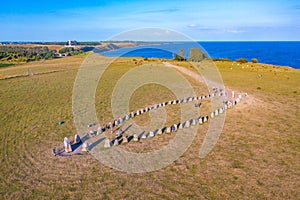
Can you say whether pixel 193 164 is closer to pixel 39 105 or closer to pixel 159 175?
pixel 159 175

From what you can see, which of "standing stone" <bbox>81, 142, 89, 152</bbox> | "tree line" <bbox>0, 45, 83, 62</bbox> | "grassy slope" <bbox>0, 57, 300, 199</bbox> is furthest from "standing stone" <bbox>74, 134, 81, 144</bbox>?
"tree line" <bbox>0, 45, 83, 62</bbox>

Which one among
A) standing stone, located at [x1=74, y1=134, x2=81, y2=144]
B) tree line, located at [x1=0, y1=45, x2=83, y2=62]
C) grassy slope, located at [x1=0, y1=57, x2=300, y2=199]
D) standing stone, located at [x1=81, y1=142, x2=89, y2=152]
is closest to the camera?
grassy slope, located at [x1=0, y1=57, x2=300, y2=199]

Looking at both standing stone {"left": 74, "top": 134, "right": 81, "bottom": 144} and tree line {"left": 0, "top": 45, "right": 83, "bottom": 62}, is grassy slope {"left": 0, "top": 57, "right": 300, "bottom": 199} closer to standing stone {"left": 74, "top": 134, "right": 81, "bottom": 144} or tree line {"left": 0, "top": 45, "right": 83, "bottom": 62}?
standing stone {"left": 74, "top": 134, "right": 81, "bottom": 144}

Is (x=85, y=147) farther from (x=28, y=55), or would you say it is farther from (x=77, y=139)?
(x=28, y=55)

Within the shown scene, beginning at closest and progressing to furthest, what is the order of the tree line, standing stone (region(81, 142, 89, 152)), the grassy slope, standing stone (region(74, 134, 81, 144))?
the grassy slope, standing stone (region(81, 142, 89, 152)), standing stone (region(74, 134, 81, 144)), the tree line

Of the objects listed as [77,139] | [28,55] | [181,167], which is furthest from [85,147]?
[28,55]

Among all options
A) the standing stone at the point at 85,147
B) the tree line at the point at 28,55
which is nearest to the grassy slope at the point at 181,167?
the standing stone at the point at 85,147

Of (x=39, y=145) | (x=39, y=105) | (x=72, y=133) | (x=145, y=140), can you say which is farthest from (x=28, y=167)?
(x=39, y=105)

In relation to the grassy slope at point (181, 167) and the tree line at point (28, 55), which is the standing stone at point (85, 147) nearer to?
the grassy slope at point (181, 167)

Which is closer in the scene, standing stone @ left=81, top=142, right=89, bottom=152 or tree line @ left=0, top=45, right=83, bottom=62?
standing stone @ left=81, top=142, right=89, bottom=152

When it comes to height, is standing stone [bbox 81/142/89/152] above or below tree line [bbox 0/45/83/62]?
below

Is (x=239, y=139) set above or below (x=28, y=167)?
above
